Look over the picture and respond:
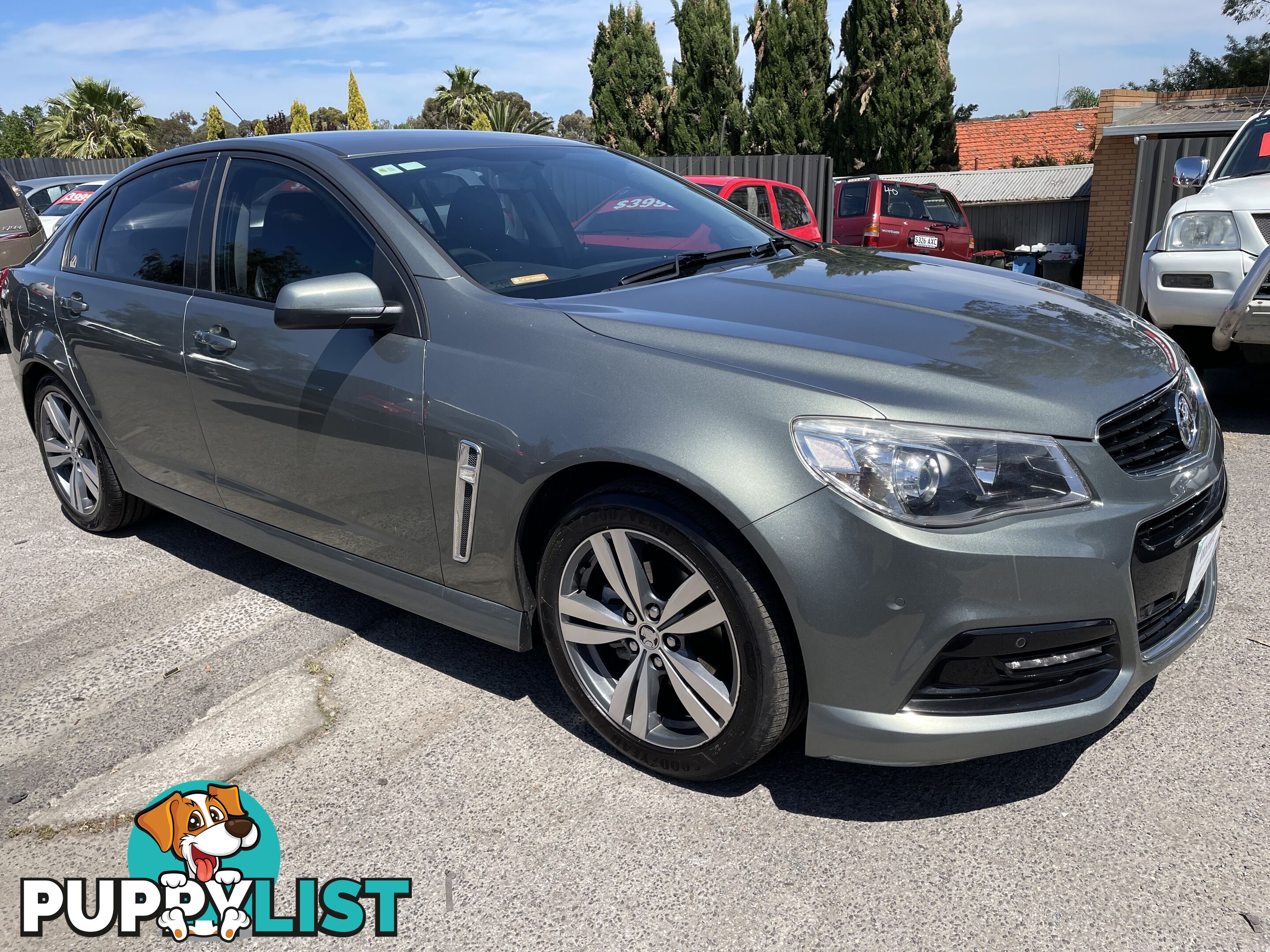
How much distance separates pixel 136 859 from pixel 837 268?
2.56 m

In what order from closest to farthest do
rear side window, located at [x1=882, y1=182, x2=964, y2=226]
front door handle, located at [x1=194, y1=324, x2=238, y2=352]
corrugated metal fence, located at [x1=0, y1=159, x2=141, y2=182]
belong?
front door handle, located at [x1=194, y1=324, x2=238, y2=352] → rear side window, located at [x1=882, y1=182, x2=964, y2=226] → corrugated metal fence, located at [x1=0, y1=159, x2=141, y2=182]

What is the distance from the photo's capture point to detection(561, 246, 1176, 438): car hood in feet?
7.32

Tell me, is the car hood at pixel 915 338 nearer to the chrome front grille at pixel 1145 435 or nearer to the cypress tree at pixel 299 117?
the chrome front grille at pixel 1145 435

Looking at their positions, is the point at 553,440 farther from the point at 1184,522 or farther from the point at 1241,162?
the point at 1241,162

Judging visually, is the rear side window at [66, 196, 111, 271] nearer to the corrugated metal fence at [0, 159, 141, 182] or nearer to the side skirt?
the side skirt

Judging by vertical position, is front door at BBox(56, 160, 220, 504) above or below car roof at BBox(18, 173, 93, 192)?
below

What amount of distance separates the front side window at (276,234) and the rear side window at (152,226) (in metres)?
0.26

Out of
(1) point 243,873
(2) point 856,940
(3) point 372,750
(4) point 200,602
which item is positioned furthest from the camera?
(4) point 200,602

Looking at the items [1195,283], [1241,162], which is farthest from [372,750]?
[1241,162]

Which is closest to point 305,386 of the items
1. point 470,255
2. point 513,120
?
point 470,255

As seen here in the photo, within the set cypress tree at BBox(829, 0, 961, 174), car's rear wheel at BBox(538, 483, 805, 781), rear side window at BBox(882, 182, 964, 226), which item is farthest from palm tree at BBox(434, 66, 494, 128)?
car's rear wheel at BBox(538, 483, 805, 781)

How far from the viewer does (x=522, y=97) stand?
68875mm

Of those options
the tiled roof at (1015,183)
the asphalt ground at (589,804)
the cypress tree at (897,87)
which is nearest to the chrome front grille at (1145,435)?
the asphalt ground at (589,804)

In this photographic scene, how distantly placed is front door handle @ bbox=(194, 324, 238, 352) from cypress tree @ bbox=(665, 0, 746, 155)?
27081 mm
